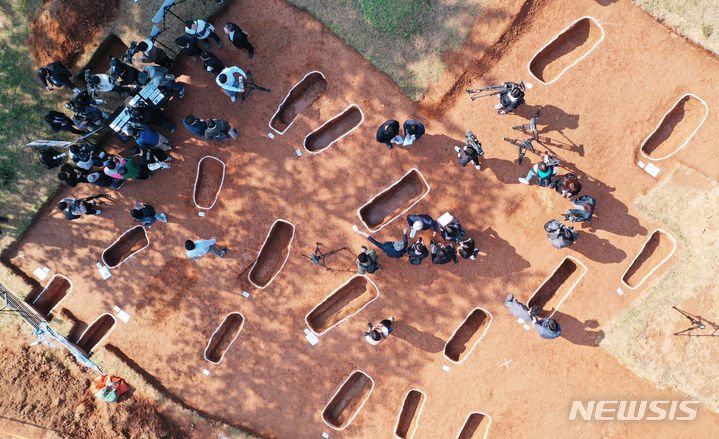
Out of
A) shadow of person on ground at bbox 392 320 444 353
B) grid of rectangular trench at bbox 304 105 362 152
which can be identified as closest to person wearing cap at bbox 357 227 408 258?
shadow of person on ground at bbox 392 320 444 353

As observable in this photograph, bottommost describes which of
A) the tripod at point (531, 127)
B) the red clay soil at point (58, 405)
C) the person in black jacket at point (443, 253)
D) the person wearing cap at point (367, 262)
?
the red clay soil at point (58, 405)

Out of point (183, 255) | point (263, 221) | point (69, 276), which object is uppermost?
point (263, 221)

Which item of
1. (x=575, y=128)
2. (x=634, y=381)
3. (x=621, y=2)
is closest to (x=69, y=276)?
(x=575, y=128)

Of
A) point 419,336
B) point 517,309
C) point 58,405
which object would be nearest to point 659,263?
point 517,309

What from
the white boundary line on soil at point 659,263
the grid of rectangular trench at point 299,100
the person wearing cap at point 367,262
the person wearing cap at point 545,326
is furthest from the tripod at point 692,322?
the grid of rectangular trench at point 299,100

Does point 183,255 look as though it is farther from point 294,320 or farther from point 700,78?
point 700,78

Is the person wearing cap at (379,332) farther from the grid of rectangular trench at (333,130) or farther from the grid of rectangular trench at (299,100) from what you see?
the grid of rectangular trench at (299,100)
